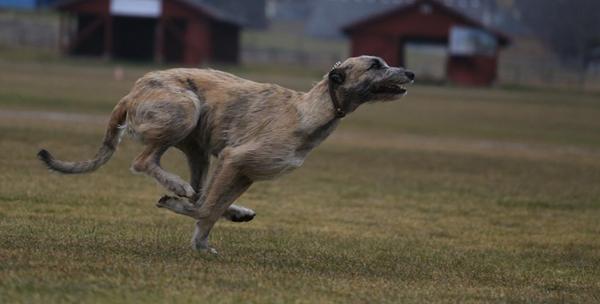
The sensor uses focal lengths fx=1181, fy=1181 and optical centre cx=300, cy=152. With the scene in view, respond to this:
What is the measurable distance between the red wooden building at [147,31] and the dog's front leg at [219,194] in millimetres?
59196

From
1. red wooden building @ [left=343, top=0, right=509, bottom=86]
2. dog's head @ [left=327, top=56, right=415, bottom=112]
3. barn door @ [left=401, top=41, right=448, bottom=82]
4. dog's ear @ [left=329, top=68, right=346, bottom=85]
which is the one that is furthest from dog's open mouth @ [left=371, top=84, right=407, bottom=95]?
red wooden building @ [left=343, top=0, right=509, bottom=86]

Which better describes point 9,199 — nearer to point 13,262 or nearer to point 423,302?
point 13,262

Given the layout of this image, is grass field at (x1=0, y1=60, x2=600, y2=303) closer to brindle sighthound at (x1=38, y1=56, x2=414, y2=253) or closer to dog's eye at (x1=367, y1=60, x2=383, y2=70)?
brindle sighthound at (x1=38, y1=56, x2=414, y2=253)

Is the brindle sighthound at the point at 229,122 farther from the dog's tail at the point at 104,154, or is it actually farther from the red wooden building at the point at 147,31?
the red wooden building at the point at 147,31

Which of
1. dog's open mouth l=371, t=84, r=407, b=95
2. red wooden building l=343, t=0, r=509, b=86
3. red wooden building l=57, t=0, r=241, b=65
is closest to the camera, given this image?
dog's open mouth l=371, t=84, r=407, b=95

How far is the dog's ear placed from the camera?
10.4 meters

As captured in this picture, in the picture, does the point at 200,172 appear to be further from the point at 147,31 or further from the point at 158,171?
the point at 147,31

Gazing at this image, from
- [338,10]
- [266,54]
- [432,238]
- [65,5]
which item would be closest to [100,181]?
[432,238]

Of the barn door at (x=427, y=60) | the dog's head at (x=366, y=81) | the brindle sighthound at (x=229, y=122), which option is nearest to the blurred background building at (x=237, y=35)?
the barn door at (x=427, y=60)

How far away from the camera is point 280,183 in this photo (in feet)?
63.0

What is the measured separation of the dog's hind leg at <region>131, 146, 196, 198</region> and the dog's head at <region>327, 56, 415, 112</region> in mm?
1600

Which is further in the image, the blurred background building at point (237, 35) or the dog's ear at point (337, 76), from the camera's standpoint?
the blurred background building at point (237, 35)

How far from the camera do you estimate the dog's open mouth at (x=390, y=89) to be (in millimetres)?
10438

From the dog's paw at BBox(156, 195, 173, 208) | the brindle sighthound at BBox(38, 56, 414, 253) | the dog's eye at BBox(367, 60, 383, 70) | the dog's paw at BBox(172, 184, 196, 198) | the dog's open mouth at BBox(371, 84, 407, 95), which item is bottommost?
the dog's paw at BBox(156, 195, 173, 208)
